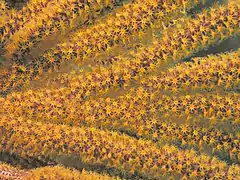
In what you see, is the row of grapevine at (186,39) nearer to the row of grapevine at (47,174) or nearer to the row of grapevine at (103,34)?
the row of grapevine at (103,34)

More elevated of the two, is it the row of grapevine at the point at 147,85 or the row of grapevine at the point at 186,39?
the row of grapevine at the point at 186,39

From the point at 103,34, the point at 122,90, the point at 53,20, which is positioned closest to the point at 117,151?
the point at 122,90

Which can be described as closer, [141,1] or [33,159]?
[141,1]

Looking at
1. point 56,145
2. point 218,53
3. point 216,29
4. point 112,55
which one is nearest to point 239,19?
point 216,29

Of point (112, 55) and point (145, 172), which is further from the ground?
point (112, 55)

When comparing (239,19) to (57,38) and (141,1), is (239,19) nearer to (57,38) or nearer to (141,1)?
(141,1)

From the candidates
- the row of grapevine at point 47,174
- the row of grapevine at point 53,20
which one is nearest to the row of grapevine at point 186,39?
the row of grapevine at point 53,20

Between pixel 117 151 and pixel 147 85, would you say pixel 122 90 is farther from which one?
pixel 117 151

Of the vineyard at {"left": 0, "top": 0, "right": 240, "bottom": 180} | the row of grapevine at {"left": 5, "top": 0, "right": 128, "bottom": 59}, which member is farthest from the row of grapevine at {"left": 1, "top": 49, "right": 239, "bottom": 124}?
the row of grapevine at {"left": 5, "top": 0, "right": 128, "bottom": 59}
